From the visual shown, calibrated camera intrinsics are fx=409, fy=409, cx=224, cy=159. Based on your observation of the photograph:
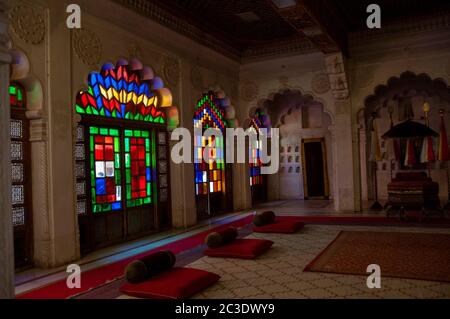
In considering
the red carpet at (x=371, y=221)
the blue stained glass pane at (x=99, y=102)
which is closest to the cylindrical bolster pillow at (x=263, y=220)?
the red carpet at (x=371, y=221)

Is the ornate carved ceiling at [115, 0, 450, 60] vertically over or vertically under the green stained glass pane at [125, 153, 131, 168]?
over

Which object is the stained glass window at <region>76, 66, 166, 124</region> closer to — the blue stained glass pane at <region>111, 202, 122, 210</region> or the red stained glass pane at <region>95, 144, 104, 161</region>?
the red stained glass pane at <region>95, 144, 104, 161</region>

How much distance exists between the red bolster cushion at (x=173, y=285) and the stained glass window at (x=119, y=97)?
9.62ft

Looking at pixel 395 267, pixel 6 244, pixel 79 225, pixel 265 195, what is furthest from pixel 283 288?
pixel 265 195

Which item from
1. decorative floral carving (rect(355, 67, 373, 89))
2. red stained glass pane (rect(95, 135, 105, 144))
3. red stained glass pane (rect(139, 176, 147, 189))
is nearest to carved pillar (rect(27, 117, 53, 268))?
red stained glass pane (rect(95, 135, 105, 144))

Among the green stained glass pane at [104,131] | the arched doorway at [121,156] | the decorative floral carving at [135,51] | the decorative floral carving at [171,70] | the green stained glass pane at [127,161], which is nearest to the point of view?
the arched doorway at [121,156]

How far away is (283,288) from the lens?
12.2 ft

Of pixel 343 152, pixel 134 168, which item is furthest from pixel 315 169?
pixel 134 168

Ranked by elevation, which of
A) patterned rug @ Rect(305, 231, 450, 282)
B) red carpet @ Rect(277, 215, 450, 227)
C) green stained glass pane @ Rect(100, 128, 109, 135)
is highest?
green stained glass pane @ Rect(100, 128, 109, 135)

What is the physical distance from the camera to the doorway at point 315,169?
36.6ft

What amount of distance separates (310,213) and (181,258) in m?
4.27

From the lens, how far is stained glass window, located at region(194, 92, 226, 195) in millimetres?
8406

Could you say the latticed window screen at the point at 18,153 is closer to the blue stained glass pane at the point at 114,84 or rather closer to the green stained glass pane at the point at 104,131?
the green stained glass pane at the point at 104,131
